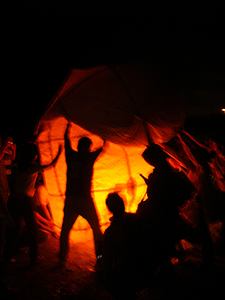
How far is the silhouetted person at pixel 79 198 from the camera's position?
3.68 meters

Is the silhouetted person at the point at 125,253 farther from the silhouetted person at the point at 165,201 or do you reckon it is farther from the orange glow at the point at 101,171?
the orange glow at the point at 101,171

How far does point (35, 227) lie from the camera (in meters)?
3.62

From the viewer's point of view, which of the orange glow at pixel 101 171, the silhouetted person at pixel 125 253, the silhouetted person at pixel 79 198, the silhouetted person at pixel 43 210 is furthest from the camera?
the silhouetted person at pixel 43 210

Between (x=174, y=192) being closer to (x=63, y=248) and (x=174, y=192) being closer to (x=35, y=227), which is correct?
(x=63, y=248)

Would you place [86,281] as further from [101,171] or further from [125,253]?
[101,171]

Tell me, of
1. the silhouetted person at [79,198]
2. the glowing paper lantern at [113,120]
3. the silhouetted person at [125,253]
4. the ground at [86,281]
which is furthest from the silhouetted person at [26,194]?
the silhouetted person at [125,253]

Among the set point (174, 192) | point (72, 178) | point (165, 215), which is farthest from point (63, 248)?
point (174, 192)

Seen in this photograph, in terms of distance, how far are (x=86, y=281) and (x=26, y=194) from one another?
1647mm

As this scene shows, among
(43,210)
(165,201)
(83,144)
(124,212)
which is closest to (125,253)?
(124,212)

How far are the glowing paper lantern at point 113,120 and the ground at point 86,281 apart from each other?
3.67 ft

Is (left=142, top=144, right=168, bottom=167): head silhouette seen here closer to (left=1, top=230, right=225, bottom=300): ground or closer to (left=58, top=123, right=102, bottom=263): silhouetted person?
(left=58, top=123, right=102, bottom=263): silhouetted person

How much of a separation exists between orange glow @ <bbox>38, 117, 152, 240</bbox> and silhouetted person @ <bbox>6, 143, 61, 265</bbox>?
929mm

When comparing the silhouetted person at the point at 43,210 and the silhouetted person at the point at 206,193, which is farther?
the silhouetted person at the point at 43,210

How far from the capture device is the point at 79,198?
367 cm
